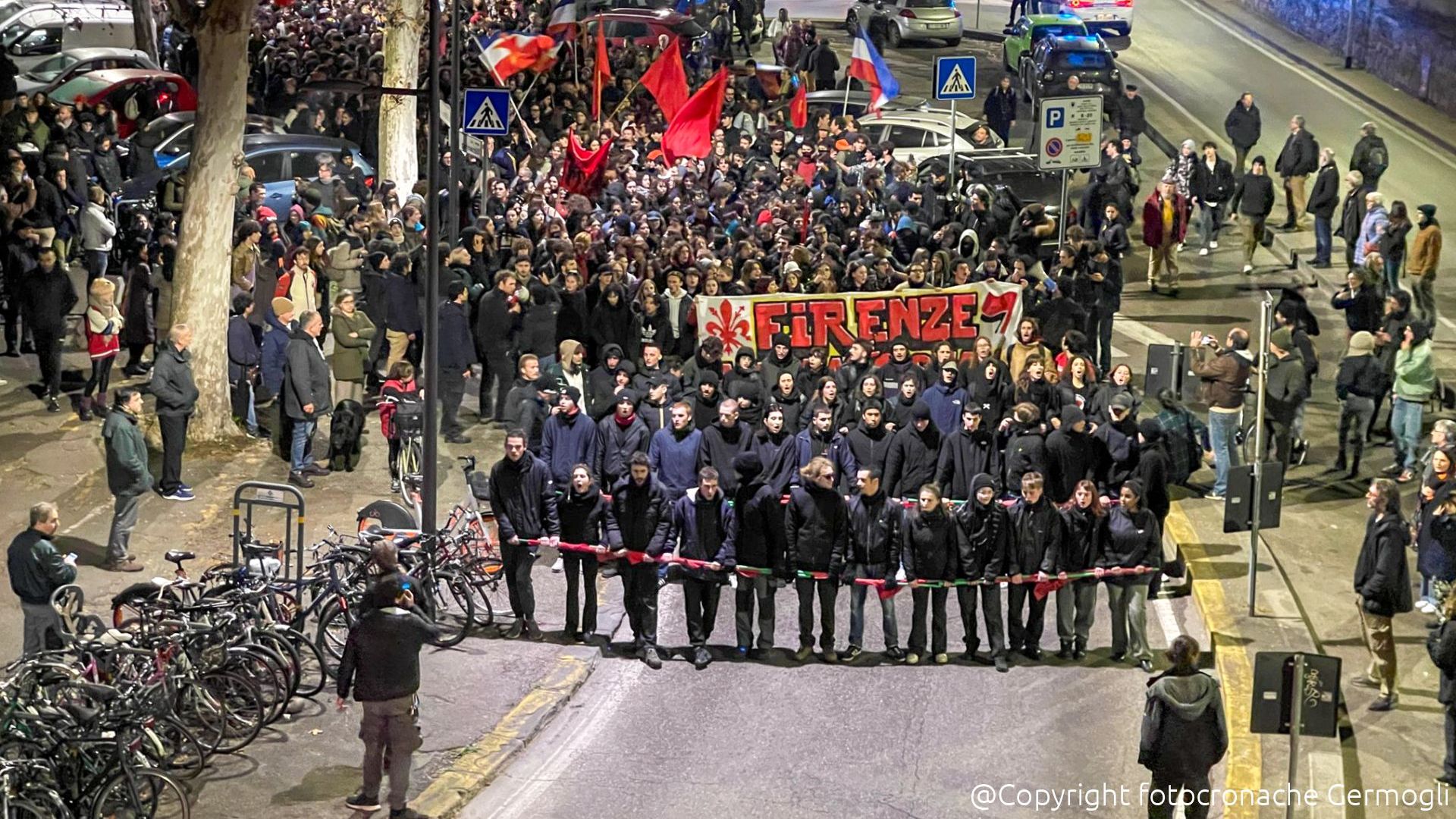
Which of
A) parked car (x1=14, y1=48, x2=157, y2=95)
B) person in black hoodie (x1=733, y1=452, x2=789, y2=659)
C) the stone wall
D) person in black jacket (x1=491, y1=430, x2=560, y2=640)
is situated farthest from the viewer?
the stone wall

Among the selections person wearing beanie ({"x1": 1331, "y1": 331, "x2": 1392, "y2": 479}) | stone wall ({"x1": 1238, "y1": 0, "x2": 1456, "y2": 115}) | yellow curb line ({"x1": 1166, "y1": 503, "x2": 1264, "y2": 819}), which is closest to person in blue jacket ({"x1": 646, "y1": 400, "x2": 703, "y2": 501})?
yellow curb line ({"x1": 1166, "y1": 503, "x2": 1264, "y2": 819})

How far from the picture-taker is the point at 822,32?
4538cm

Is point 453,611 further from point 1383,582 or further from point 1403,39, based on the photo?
point 1403,39

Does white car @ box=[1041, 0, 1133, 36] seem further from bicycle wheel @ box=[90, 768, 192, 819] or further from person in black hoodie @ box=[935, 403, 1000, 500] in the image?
bicycle wheel @ box=[90, 768, 192, 819]

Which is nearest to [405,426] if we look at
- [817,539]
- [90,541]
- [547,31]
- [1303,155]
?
[90,541]

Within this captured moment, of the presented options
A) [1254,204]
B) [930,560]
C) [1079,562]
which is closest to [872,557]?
[930,560]

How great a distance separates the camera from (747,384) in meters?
20.1

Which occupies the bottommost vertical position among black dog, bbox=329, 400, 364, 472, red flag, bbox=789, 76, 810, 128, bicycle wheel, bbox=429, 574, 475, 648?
bicycle wheel, bbox=429, 574, 475, 648

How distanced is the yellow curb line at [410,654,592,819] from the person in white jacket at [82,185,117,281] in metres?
9.90

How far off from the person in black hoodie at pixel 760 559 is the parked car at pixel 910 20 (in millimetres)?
26891

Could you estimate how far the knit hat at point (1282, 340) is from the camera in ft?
68.0

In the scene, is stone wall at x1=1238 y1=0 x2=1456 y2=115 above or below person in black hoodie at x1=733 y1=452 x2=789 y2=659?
above

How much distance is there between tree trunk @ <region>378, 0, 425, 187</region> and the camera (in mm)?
30578

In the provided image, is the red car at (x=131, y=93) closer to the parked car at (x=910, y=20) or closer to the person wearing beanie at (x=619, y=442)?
the parked car at (x=910, y=20)
